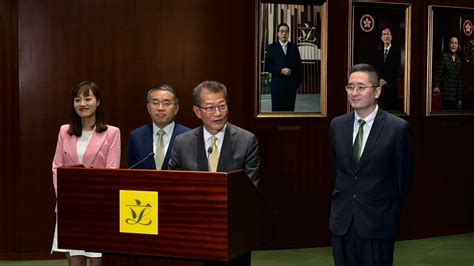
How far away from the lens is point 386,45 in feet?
23.7

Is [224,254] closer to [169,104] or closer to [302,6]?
[169,104]

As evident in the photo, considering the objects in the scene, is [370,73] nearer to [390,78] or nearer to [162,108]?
[162,108]

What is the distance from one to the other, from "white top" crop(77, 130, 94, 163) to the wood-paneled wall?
1.80 meters

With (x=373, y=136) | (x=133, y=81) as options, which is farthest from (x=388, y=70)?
(x=373, y=136)

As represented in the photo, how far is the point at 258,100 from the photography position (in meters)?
6.70

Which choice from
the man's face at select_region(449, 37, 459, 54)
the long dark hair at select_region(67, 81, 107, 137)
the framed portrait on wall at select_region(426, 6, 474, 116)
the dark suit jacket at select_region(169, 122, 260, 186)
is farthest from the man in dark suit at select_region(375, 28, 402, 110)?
the dark suit jacket at select_region(169, 122, 260, 186)

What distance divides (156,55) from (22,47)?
1078 millimetres

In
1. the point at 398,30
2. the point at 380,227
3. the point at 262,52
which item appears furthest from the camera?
the point at 398,30

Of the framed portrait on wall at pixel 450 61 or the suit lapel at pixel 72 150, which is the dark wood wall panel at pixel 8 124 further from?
the framed portrait on wall at pixel 450 61

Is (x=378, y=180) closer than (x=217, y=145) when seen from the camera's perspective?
No

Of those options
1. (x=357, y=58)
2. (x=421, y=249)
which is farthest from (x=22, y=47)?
(x=421, y=249)

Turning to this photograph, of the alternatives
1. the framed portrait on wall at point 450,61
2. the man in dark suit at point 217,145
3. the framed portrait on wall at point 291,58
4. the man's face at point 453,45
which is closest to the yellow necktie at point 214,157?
the man in dark suit at point 217,145

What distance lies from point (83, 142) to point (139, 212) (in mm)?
1818

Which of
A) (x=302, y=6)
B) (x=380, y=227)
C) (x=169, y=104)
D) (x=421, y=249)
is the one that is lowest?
(x=421, y=249)
